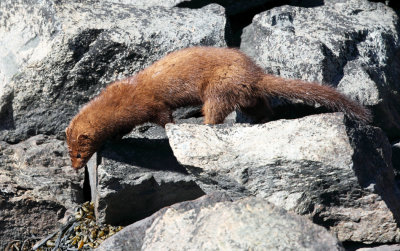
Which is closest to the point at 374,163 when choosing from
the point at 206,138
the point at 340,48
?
the point at 206,138

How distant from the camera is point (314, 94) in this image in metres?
5.60

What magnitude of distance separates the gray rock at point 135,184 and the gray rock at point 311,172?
0.82 meters

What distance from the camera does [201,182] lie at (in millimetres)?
4871

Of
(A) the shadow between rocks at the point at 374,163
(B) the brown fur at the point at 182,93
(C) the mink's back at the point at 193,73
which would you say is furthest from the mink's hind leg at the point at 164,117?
(A) the shadow between rocks at the point at 374,163

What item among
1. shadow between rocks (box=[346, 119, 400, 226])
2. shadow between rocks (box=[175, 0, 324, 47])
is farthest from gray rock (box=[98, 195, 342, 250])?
shadow between rocks (box=[175, 0, 324, 47])

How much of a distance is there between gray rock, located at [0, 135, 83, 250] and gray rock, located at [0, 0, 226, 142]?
1.26 ft

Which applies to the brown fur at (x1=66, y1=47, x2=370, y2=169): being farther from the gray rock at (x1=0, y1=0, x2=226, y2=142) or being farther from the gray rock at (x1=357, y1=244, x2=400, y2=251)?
the gray rock at (x1=357, y1=244, x2=400, y2=251)

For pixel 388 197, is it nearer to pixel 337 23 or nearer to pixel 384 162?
pixel 384 162

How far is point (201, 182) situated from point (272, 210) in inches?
29.6

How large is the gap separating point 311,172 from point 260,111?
1670 mm

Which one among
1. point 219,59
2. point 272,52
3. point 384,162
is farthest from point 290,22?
point 384,162

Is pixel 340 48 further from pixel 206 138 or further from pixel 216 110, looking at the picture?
pixel 206 138

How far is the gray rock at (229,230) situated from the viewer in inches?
160

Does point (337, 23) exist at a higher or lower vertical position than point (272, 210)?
higher
